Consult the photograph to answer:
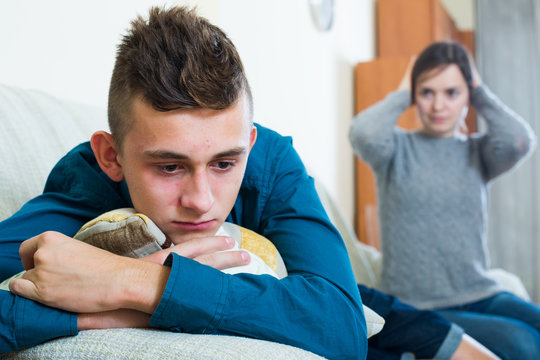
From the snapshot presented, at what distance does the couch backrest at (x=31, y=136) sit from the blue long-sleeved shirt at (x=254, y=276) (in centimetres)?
8

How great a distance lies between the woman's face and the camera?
198 cm

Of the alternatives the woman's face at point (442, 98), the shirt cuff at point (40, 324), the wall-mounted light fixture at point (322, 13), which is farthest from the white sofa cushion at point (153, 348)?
the wall-mounted light fixture at point (322, 13)

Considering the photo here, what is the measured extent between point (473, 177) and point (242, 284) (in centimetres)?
149

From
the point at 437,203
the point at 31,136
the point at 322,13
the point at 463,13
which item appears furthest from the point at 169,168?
the point at 463,13

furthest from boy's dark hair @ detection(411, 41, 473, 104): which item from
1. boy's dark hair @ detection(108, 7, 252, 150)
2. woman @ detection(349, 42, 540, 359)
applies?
boy's dark hair @ detection(108, 7, 252, 150)

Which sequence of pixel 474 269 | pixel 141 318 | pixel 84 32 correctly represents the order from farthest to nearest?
pixel 474 269 < pixel 84 32 < pixel 141 318

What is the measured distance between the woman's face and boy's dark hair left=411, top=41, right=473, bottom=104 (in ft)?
0.05

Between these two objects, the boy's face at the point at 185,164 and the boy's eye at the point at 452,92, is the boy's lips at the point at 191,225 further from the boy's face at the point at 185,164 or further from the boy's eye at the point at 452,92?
the boy's eye at the point at 452,92

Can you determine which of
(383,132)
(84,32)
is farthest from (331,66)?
(84,32)

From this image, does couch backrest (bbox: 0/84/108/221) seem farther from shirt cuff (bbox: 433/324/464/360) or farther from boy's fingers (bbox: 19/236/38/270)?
shirt cuff (bbox: 433/324/464/360)

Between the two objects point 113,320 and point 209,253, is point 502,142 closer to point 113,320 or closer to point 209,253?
point 209,253

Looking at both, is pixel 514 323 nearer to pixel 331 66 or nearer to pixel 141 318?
pixel 141 318

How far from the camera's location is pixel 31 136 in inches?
42.1

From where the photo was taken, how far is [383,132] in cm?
205
